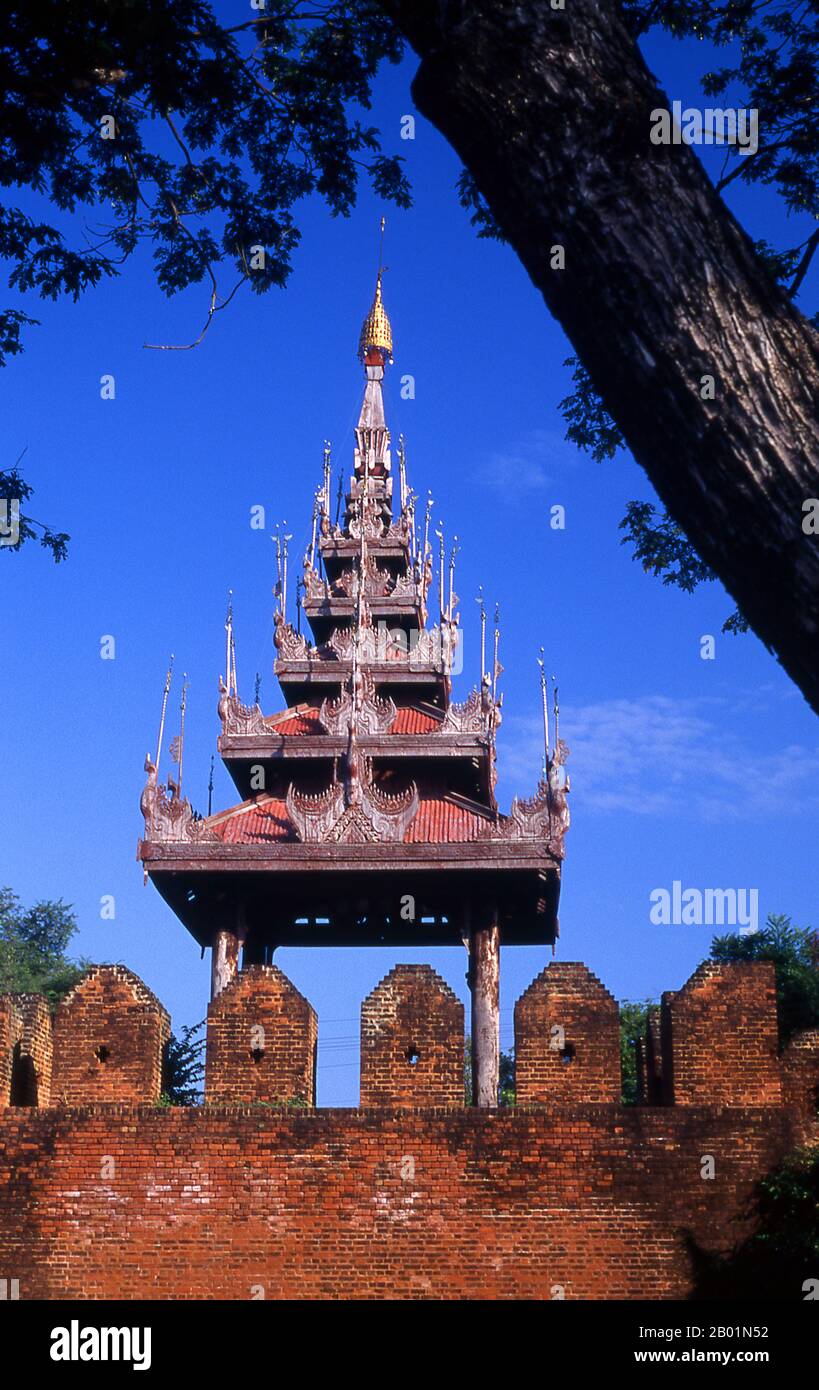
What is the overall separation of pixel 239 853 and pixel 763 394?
1648 cm

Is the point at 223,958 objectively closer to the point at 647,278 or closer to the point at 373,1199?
the point at 373,1199

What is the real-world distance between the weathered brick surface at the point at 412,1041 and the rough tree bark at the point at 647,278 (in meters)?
7.75

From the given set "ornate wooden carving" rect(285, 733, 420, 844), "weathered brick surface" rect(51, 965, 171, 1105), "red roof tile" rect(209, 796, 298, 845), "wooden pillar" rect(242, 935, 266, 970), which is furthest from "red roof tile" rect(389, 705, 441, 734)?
"weathered brick surface" rect(51, 965, 171, 1105)

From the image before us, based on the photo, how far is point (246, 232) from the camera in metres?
9.55

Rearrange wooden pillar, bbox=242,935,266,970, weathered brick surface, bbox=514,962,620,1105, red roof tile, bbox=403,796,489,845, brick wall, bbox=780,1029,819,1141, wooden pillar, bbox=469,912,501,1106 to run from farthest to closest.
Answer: wooden pillar, bbox=242,935,266,970 < red roof tile, bbox=403,796,489,845 < wooden pillar, bbox=469,912,501,1106 < weathered brick surface, bbox=514,962,620,1105 < brick wall, bbox=780,1029,819,1141

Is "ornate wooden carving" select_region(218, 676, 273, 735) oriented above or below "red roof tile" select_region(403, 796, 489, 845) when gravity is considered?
above

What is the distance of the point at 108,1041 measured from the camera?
37.6 ft

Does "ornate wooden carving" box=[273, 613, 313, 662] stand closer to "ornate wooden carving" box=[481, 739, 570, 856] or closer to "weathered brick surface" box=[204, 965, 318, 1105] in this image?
"ornate wooden carving" box=[481, 739, 570, 856]

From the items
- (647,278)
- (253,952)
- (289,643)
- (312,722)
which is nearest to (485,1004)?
(253,952)

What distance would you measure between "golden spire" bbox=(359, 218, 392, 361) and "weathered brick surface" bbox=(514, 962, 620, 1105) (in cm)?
1970

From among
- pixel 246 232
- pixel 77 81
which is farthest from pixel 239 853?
pixel 77 81

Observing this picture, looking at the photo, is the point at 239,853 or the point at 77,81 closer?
the point at 77,81

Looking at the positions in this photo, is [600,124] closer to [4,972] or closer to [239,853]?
[239,853]

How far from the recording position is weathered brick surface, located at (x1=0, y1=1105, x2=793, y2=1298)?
10.5m
